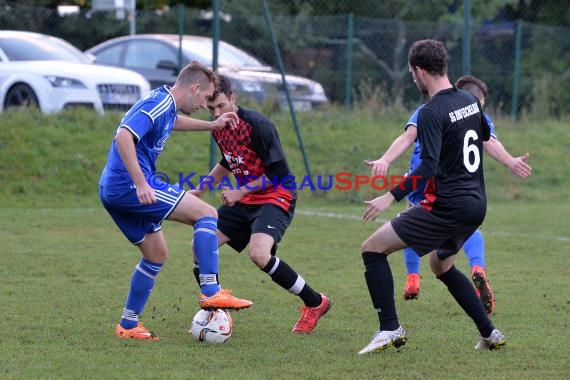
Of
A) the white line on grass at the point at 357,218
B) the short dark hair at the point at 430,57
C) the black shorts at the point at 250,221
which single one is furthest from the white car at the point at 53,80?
the short dark hair at the point at 430,57

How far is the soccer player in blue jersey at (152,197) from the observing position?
232 inches

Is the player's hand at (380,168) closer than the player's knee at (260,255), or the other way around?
the player's hand at (380,168)

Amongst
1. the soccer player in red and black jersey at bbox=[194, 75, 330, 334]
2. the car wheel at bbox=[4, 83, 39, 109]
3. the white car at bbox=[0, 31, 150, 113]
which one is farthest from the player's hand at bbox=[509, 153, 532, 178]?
the car wheel at bbox=[4, 83, 39, 109]

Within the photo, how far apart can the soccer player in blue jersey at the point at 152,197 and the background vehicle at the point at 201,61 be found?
10.1m

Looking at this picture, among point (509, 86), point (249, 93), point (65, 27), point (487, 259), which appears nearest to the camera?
point (487, 259)

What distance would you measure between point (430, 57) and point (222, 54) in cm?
1158

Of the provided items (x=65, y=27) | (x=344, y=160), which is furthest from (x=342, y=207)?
(x=65, y=27)

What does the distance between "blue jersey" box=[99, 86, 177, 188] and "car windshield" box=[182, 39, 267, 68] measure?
10.5m

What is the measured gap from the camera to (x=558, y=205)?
14.5m

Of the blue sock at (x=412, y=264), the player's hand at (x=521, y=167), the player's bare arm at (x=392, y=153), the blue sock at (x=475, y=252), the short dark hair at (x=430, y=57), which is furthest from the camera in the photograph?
the blue sock at (x=412, y=264)

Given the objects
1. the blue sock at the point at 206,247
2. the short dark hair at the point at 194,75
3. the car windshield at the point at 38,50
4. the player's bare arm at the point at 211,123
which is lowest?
the car windshield at the point at 38,50

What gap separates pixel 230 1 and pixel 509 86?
5372 mm

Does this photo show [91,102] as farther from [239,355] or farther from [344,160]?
[239,355]

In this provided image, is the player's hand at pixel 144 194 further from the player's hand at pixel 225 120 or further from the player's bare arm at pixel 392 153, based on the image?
the player's bare arm at pixel 392 153
